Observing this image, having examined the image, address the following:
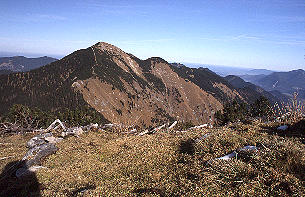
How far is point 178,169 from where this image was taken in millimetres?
9594

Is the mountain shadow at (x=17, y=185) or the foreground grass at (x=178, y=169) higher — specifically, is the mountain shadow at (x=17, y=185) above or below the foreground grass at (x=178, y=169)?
below

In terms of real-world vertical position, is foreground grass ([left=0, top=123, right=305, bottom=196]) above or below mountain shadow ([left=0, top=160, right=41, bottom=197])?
above

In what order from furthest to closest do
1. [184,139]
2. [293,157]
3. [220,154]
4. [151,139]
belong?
[151,139]
[184,139]
[220,154]
[293,157]

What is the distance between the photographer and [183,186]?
775cm

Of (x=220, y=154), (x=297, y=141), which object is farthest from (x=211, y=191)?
(x=297, y=141)

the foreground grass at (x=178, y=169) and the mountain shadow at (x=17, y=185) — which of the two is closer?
the foreground grass at (x=178, y=169)

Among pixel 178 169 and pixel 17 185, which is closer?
pixel 178 169

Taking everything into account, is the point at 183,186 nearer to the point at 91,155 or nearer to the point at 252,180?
the point at 252,180

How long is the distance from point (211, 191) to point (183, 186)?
4.14ft

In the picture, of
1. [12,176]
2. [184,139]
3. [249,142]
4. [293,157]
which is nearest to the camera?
[293,157]

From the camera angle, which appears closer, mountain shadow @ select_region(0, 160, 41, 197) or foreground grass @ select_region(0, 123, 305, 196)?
foreground grass @ select_region(0, 123, 305, 196)

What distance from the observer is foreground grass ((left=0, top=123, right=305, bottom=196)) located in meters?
6.86

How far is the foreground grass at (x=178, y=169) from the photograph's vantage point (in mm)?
6863

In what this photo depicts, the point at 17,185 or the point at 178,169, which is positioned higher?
the point at 178,169
